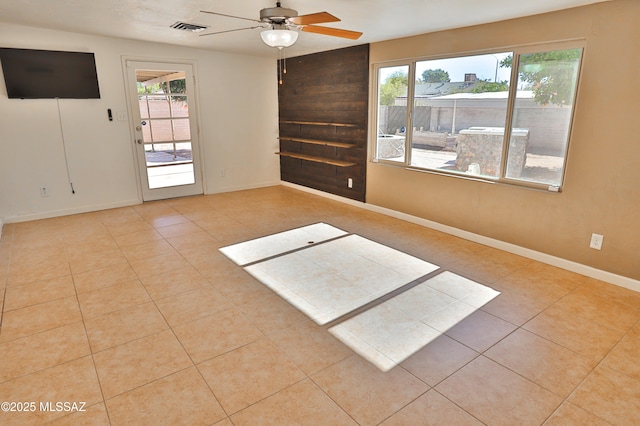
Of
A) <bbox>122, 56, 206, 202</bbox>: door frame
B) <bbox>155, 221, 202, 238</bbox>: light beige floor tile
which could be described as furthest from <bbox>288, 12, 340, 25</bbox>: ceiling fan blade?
<bbox>122, 56, 206, 202</bbox>: door frame

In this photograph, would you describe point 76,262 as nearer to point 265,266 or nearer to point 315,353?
point 265,266

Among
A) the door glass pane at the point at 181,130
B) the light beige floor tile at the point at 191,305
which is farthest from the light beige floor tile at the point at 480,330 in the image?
the door glass pane at the point at 181,130

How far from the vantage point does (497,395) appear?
6.22 ft

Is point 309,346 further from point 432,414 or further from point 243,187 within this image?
point 243,187

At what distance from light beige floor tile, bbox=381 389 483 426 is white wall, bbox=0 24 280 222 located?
5.03m

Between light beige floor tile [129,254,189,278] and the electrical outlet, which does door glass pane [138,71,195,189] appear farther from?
the electrical outlet

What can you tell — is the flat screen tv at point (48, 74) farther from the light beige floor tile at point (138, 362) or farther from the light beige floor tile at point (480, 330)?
the light beige floor tile at point (480, 330)

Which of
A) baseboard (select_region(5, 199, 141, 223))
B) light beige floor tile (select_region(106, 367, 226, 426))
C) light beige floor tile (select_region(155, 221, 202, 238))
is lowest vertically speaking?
light beige floor tile (select_region(106, 367, 226, 426))

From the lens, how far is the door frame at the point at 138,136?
5.16 meters

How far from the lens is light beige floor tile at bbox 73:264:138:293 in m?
3.04

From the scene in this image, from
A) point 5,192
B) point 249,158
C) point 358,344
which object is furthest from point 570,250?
point 5,192

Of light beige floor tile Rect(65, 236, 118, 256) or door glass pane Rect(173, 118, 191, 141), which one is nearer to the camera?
light beige floor tile Rect(65, 236, 118, 256)

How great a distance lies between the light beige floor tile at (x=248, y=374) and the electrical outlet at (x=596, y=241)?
279 centimetres

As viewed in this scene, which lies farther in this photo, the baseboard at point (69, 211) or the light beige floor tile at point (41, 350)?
the baseboard at point (69, 211)
